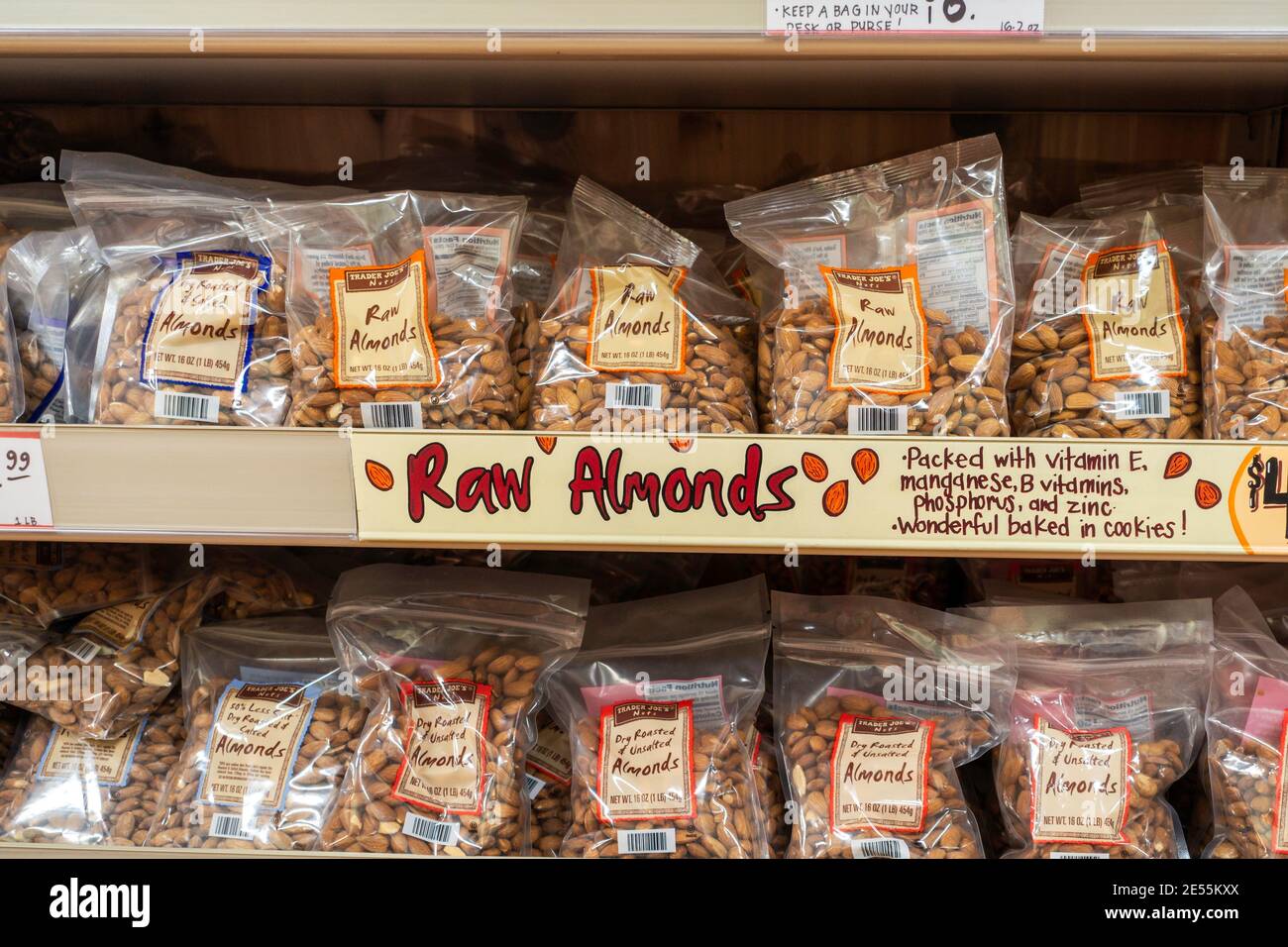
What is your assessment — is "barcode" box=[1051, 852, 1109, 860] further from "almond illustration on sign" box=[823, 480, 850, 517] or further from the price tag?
the price tag

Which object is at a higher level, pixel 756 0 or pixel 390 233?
pixel 756 0

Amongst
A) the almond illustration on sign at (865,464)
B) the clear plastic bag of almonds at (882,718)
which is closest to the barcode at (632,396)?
the almond illustration on sign at (865,464)

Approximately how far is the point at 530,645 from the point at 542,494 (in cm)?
31

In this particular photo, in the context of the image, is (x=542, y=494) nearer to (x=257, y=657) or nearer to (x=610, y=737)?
(x=610, y=737)

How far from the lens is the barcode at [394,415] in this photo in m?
0.84

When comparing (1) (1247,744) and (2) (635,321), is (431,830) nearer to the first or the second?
(2) (635,321)

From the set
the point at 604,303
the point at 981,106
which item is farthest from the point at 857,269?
the point at 981,106

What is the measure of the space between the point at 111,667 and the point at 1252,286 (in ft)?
4.19

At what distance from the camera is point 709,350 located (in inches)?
36.1

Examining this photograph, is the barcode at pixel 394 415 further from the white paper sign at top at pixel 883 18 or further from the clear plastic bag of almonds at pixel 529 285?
the white paper sign at top at pixel 883 18

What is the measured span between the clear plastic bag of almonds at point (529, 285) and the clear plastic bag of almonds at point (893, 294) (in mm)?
224

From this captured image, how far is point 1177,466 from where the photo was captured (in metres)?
0.73

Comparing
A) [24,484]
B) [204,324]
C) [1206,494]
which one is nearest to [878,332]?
[1206,494]

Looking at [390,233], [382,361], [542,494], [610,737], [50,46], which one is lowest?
[610,737]
